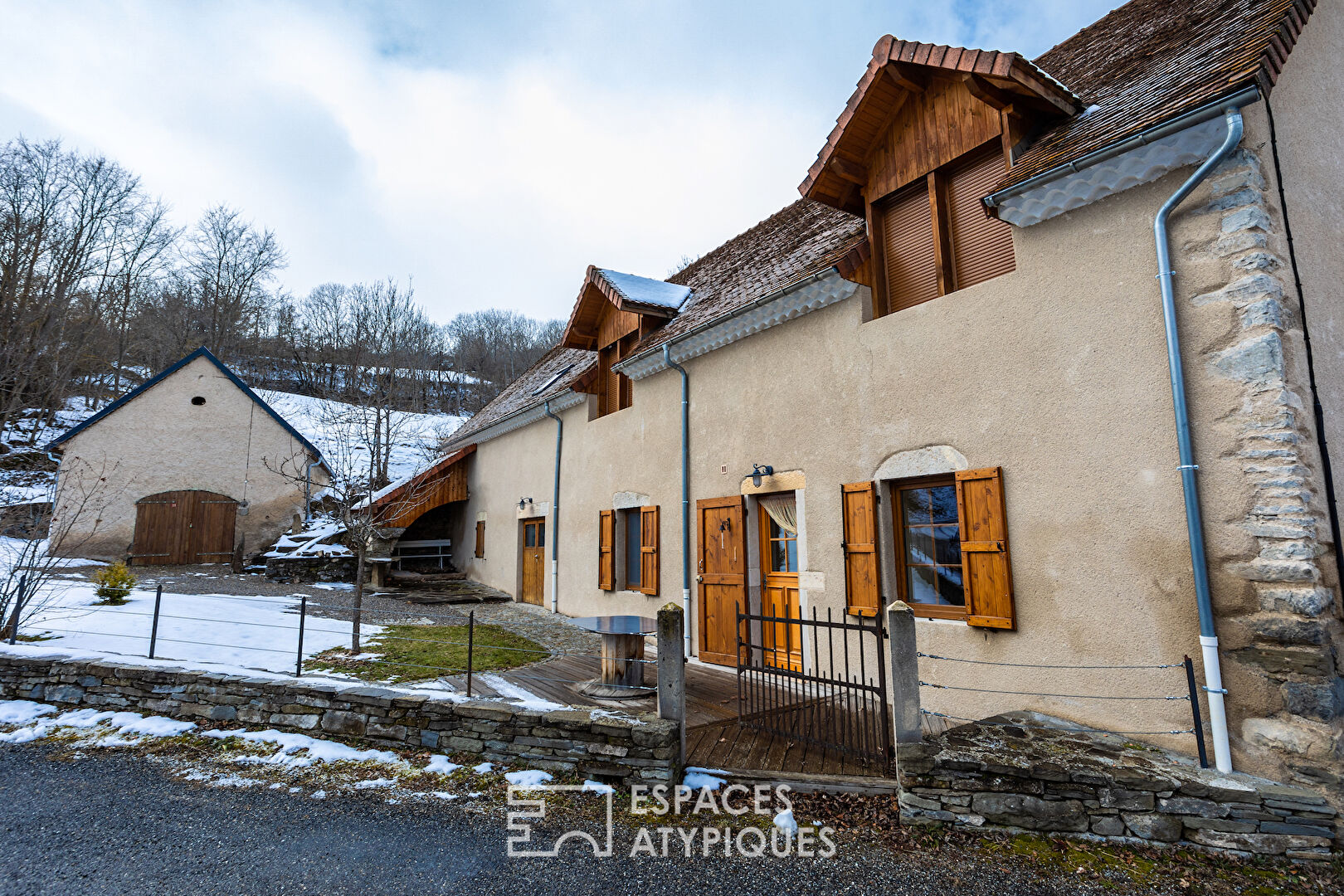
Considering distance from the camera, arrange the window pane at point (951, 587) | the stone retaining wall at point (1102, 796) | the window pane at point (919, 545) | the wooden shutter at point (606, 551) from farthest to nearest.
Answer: the wooden shutter at point (606, 551) < the window pane at point (919, 545) < the window pane at point (951, 587) < the stone retaining wall at point (1102, 796)

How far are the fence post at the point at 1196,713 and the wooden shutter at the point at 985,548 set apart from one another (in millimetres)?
1178

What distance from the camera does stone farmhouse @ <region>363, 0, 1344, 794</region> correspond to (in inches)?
155

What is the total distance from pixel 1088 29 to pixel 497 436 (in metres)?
13.9

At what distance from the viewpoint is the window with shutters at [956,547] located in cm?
514

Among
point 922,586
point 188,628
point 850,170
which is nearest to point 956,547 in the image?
point 922,586

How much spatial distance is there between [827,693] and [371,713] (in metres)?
4.50

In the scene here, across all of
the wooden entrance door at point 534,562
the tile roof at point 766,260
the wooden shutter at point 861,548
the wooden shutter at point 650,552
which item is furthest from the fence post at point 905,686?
the wooden entrance door at point 534,562

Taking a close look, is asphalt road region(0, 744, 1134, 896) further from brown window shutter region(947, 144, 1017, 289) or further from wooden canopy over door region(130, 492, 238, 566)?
wooden canopy over door region(130, 492, 238, 566)

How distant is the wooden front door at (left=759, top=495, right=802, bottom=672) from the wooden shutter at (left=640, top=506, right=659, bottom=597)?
2.12 m

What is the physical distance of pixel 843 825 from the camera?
13.6 ft

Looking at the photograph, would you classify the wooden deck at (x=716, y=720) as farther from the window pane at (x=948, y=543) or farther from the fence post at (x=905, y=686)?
the window pane at (x=948, y=543)

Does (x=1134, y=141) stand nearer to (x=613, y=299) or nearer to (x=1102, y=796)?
(x=1102, y=796)

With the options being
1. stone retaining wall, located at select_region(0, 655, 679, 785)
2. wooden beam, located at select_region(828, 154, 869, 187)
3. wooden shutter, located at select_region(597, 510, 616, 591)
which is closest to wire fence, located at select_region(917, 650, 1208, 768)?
stone retaining wall, located at select_region(0, 655, 679, 785)

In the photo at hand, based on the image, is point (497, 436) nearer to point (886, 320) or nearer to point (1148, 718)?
point (886, 320)
